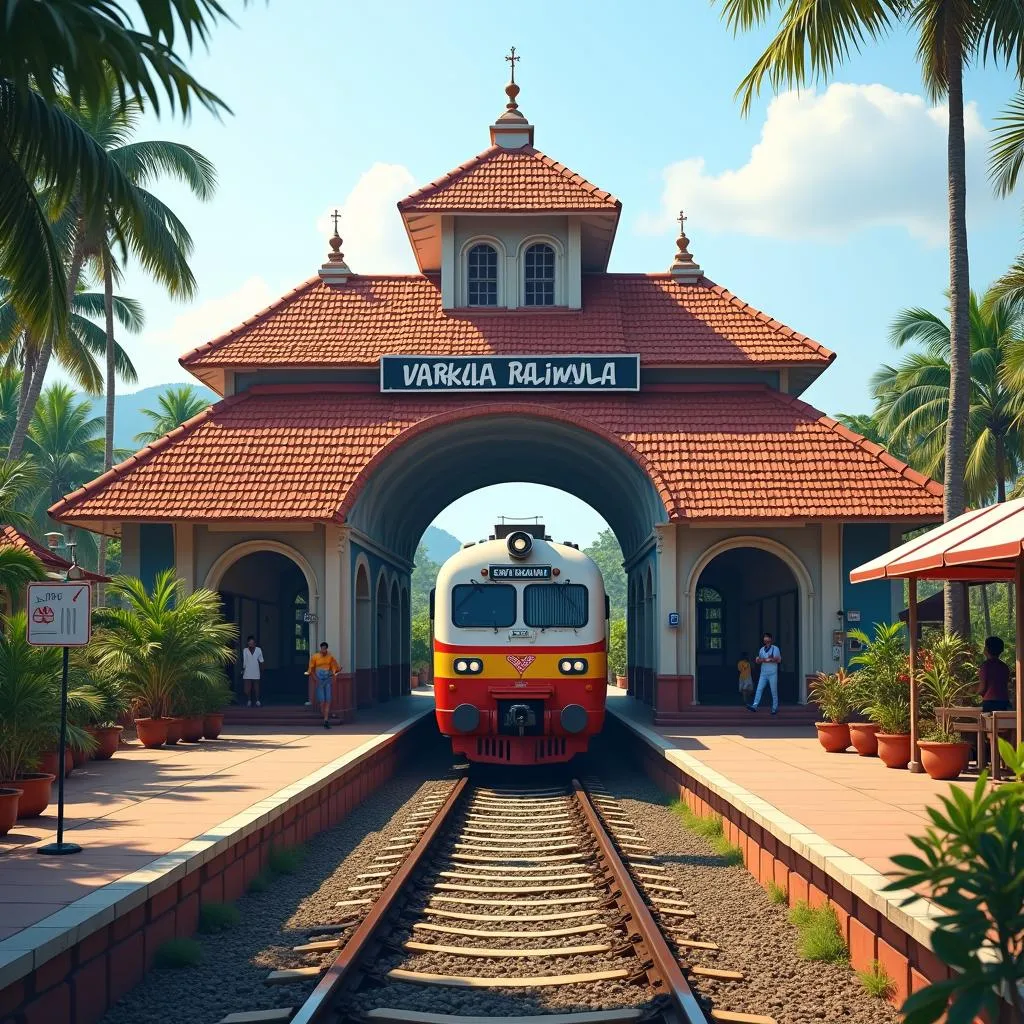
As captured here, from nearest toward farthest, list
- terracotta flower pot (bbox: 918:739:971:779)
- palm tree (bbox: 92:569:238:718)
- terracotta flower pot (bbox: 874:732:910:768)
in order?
terracotta flower pot (bbox: 918:739:971:779) → terracotta flower pot (bbox: 874:732:910:768) → palm tree (bbox: 92:569:238:718)

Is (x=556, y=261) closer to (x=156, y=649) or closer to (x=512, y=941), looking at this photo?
(x=156, y=649)

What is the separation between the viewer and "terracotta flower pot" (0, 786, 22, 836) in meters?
10.1

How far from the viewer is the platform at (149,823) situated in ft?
22.9

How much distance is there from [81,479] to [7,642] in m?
50.1

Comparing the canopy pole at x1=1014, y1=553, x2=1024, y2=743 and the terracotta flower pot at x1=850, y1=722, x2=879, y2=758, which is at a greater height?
the canopy pole at x1=1014, y1=553, x2=1024, y2=743

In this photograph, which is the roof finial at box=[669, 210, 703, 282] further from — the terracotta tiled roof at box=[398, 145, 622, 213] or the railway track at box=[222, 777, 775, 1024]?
the railway track at box=[222, 777, 775, 1024]

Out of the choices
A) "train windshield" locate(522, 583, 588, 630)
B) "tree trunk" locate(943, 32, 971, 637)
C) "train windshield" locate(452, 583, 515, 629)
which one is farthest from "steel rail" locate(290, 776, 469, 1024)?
"tree trunk" locate(943, 32, 971, 637)

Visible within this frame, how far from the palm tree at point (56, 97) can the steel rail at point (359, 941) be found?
5.36 meters

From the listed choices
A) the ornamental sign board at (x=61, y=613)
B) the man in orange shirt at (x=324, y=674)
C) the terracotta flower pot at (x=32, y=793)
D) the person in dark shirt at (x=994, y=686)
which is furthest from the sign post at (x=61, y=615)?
the man in orange shirt at (x=324, y=674)

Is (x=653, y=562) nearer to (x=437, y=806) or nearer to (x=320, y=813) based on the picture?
(x=437, y=806)

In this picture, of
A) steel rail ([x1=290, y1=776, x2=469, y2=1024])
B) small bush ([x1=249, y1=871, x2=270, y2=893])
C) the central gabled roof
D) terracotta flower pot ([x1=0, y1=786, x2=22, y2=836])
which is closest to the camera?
steel rail ([x1=290, y1=776, x2=469, y2=1024])

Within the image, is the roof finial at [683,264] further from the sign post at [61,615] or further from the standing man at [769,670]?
the sign post at [61,615]

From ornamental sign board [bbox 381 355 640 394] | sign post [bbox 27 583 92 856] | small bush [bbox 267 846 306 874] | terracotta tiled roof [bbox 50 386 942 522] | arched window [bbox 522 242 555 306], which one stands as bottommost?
small bush [bbox 267 846 306 874]

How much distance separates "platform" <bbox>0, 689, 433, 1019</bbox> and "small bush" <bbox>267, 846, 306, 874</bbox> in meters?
0.17
